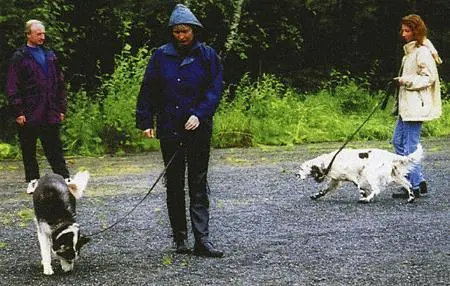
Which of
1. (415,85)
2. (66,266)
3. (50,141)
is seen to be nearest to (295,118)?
(415,85)

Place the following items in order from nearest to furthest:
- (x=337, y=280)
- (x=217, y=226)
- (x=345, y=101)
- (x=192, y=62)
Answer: (x=337, y=280) < (x=192, y=62) < (x=217, y=226) < (x=345, y=101)

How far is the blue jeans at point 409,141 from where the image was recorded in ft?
34.7

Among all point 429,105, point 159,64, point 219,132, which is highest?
point 159,64

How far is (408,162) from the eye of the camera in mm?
10531

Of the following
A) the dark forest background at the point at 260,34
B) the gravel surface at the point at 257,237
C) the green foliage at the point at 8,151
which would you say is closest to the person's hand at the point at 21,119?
the gravel surface at the point at 257,237

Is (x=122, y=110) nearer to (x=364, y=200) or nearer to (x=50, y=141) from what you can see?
(x=50, y=141)

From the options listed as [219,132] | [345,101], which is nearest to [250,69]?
[345,101]

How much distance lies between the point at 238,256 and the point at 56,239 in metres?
1.58

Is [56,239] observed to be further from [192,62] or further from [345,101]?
[345,101]

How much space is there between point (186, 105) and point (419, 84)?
409 centimetres

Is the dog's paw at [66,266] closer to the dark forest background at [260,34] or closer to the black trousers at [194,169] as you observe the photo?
the black trousers at [194,169]

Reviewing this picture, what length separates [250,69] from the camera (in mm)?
25172

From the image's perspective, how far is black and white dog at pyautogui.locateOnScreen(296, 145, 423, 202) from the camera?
413 inches

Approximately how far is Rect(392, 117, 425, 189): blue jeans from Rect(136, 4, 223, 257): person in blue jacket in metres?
3.94
